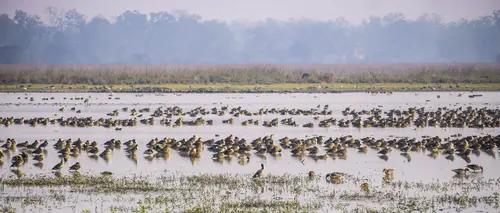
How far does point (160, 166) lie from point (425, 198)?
7.24 m

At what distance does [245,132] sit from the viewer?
2838 centimetres

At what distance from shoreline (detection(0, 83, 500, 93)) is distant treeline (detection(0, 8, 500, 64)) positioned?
85.0m

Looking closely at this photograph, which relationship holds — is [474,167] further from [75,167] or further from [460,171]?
[75,167]

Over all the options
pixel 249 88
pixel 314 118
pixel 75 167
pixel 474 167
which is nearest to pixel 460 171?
pixel 474 167

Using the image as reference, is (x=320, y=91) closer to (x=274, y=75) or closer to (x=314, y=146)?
(x=274, y=75)

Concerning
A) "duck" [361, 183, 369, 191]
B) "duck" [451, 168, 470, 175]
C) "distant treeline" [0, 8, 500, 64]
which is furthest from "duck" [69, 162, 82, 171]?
"distant treeline" [0, 8, 500, 64]

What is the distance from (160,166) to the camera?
1973cm

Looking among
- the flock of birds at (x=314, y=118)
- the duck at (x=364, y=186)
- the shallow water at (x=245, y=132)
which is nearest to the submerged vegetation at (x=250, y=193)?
the duck at (x=364, y=186)

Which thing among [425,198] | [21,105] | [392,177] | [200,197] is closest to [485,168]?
[392,177]

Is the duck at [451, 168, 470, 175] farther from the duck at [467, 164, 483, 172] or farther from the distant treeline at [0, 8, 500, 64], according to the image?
the distant treeline at [0, 8, 500, 64]

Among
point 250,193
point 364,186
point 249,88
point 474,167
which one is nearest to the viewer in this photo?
point 250,193

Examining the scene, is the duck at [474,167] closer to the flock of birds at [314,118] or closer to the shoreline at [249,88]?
the flock of birds at [314,118]

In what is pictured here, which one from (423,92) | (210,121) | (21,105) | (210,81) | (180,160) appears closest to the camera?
(180,160)

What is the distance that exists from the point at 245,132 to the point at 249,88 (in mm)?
30025
